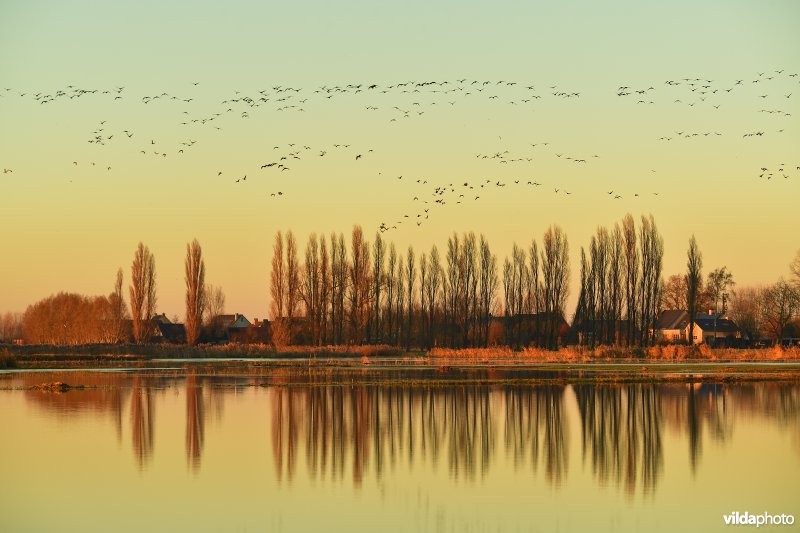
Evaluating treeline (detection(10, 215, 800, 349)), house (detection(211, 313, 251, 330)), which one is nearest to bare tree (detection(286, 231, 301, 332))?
treeline (detection(10, 215, 800, 349))

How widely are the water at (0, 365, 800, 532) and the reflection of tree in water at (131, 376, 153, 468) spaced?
70mm

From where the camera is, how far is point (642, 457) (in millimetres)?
20016

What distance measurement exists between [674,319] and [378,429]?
87892 millimetres

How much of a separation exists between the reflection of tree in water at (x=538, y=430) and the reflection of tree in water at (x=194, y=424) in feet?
19.3

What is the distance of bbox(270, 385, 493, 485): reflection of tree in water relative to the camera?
19578mm

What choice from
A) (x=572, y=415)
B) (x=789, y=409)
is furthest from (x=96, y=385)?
(x=789, y=409)

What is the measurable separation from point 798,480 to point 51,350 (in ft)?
193

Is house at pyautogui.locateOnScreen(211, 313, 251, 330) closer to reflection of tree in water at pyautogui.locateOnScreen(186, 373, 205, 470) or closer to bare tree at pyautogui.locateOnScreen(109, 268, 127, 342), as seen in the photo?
bare tree at pyautogui.locateOnScreen(109, 268, 127, 342)

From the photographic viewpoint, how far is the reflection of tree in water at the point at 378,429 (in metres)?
19.6

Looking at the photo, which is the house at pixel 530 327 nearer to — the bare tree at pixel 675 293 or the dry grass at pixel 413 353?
the dry grass at pixel 413 353

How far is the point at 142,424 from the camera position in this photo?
25062 mm

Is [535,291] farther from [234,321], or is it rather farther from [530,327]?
[234,321]

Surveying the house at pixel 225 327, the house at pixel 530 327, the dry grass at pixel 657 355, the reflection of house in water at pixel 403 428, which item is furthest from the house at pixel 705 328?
the reflection of house in water at pixel 403 428

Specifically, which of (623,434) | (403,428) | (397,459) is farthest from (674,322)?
(397,459)
